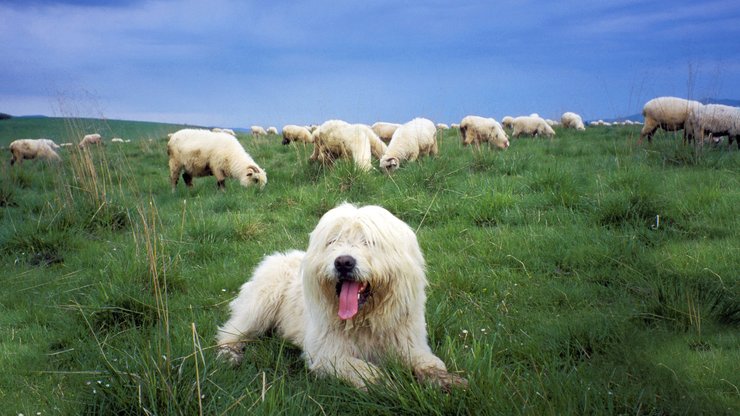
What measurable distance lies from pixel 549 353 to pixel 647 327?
86 cm

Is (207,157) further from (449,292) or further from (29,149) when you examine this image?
(29,149)

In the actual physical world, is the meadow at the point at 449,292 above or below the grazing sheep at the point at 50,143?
below

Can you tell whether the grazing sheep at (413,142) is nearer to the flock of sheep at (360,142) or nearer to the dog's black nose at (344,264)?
the flock of sheep at (360,142)

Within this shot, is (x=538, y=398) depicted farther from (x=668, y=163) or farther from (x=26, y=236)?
(x=668, y=163)

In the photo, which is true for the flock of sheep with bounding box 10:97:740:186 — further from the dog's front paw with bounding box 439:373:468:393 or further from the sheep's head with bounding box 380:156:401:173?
the dog's front paw with bounding box 439:373:468:393

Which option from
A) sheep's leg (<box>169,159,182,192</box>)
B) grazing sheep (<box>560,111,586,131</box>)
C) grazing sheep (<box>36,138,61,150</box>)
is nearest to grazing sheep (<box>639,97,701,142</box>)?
grazing sheep (<box>560,111,586,131</box>)

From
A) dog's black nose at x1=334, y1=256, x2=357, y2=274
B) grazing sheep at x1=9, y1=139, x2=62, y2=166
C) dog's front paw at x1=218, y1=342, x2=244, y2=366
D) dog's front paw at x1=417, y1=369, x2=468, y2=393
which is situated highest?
grazing sheep at x1=9, y1=139, x2=62, y2=166

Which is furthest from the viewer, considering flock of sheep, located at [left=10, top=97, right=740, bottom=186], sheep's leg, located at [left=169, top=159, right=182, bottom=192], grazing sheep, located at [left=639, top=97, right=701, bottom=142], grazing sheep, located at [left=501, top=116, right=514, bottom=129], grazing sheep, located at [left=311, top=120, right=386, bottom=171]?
grazing sheep, located at [left=501, top=116, right=514, bottom=129]

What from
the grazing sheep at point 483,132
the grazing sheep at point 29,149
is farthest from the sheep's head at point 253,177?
the grazing sheep at point 29,149

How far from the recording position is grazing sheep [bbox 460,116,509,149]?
18.8 metres

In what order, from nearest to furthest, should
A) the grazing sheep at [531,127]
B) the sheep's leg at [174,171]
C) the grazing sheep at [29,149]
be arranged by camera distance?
the sheep's leg at [174,171] → the grazing sheep at [29,149] → the grazing sheep at [531,127]

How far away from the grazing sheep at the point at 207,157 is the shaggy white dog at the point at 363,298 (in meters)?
8.53

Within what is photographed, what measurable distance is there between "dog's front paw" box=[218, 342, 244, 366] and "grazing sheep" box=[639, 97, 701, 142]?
16.3 m

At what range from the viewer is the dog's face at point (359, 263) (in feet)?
11.5
